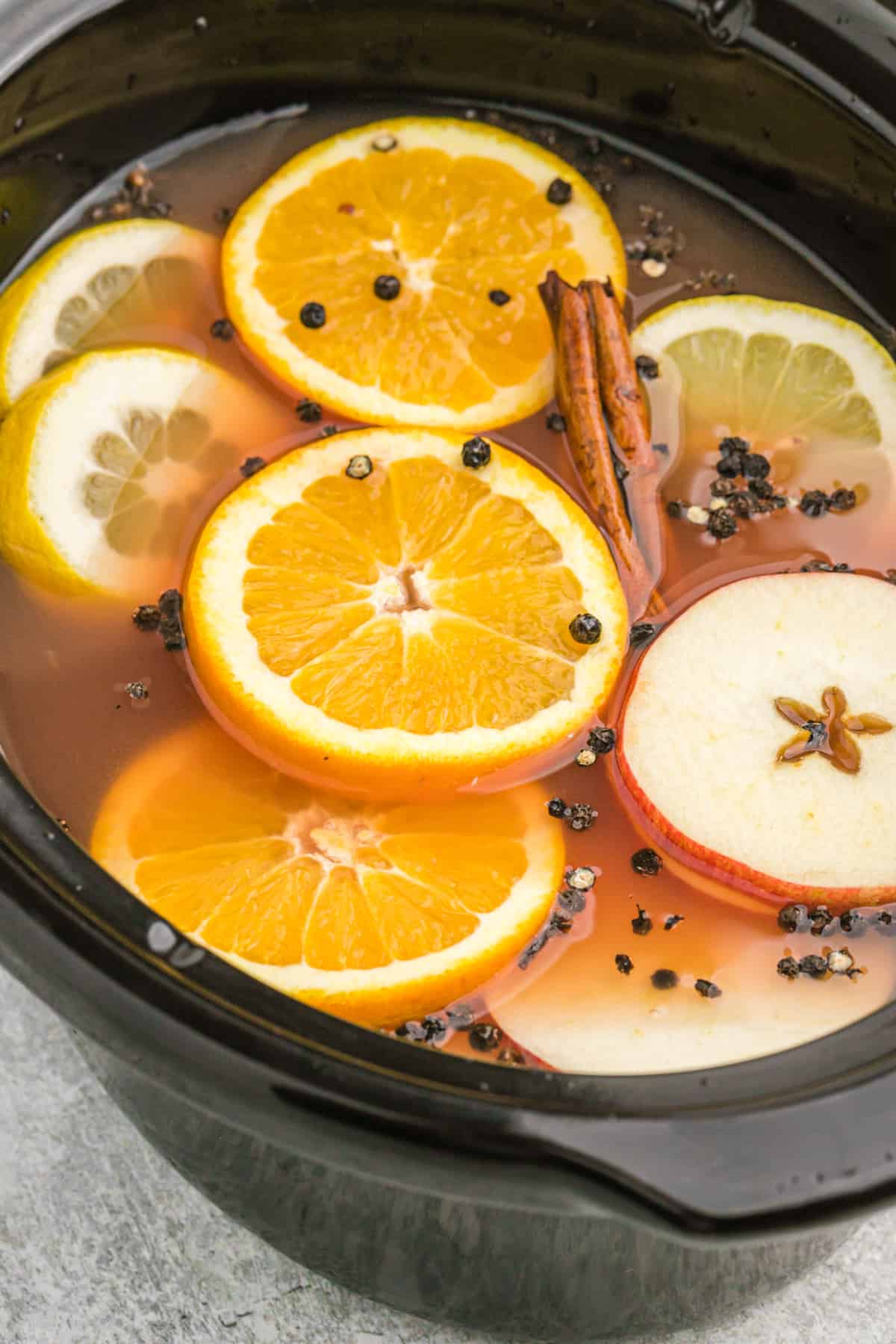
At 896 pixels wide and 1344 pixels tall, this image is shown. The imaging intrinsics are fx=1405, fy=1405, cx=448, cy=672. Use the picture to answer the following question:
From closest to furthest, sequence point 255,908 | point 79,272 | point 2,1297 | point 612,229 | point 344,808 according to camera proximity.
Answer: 1. point 255,908
2. point 344,808
3. point 2,1297
4. point 79,272
5. point 612,229

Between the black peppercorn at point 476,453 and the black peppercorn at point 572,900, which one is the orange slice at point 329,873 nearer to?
the black peppercorn at point 572,900

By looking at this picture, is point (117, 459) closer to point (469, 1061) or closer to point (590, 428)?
point (590, 428)

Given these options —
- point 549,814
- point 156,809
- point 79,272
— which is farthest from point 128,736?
point 79,272

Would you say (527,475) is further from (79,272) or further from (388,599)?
(79,272)

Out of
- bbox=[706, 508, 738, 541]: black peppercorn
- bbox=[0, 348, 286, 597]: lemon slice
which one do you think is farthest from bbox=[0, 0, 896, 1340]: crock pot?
bbox=[706, 508, 738, 541]: black peppercorn

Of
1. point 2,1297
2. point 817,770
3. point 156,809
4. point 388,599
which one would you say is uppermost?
point 388,599

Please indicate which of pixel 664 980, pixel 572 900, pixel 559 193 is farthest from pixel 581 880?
pixel 559 193

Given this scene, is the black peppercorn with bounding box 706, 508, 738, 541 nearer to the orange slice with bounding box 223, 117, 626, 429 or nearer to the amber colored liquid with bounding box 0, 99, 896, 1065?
the amber colored liquid with bounding box 0, 99, 896, 1065
